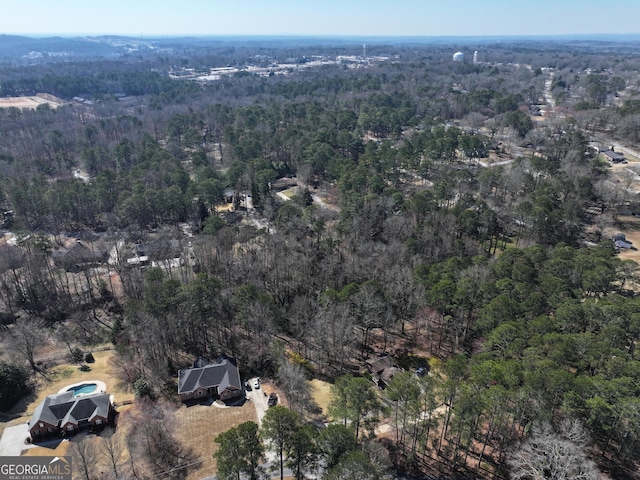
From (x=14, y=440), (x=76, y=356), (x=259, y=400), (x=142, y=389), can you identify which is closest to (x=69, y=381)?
(x=76, y=356)

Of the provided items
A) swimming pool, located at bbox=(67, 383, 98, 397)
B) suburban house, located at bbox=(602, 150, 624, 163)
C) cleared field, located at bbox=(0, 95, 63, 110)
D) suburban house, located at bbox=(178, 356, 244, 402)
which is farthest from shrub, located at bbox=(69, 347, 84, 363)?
cleared field, located at bbox=(0, 95, 63, 110)

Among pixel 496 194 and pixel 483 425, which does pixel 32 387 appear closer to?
pixel 483 425

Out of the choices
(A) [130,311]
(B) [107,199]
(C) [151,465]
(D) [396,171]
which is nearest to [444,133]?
(D) [396,171]

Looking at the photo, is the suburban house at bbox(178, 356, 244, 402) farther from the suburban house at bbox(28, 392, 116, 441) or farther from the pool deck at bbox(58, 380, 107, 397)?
the pool deck at bbox(58, 380, 107, 397)

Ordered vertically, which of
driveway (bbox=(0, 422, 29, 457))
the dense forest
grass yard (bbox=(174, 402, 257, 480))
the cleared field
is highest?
the cleared field

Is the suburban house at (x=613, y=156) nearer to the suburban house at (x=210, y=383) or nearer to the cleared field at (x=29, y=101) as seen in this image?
the suburban house at (x=210, y=383)

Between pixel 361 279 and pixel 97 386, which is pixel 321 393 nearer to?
pixel 361 279
